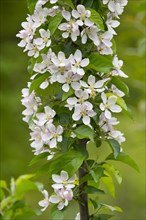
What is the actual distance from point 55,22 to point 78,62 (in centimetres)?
17

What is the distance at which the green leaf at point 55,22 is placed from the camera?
2035 millimetres

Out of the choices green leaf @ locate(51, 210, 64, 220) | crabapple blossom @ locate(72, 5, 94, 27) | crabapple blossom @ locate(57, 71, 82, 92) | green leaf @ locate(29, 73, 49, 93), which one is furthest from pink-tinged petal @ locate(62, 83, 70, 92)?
green leaf @ locate(51, 210, 64, 220)

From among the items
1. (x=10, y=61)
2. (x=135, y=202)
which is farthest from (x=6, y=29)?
(x=135, y=202)

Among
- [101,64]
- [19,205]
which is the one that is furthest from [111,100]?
[19,205]

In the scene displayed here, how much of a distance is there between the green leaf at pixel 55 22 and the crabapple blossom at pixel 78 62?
12cm

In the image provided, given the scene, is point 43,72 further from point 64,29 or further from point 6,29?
point 6,29

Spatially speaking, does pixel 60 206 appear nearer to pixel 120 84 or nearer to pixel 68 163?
pixel 68 163

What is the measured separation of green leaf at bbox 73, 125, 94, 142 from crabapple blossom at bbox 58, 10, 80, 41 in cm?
31

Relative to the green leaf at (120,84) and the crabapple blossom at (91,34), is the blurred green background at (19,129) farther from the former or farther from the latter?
the crabapple blossom at (91,34)

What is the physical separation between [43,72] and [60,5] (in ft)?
0.84

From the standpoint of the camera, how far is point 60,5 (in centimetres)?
211

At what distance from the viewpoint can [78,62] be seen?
2006 millimetres

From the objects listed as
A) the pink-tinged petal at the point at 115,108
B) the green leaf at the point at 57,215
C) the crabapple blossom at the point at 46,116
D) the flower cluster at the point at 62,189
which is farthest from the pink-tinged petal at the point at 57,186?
the pink-tinged petal at the point at 115,108

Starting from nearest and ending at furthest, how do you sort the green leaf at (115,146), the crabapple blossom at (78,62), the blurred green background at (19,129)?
the crabapple blossom at (78,62) < the green leaf at (115,146) < the blurred green background at (19,129)
